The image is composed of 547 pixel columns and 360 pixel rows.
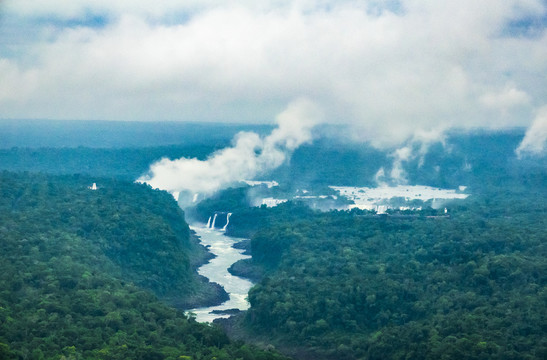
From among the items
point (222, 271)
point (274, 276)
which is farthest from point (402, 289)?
point (222, 271)

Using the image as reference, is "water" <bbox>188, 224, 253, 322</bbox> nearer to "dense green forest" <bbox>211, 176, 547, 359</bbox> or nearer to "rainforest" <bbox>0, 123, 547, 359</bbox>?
"rainforest" <bbox>0, 123, 547, 359</bbox>

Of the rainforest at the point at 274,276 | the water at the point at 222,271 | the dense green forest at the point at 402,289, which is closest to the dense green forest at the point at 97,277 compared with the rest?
the rainforest at the point at 274,276

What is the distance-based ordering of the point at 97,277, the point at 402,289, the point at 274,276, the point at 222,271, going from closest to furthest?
the point at 97,277, the point at 402,289, the point at 274,276, the point at 222,271

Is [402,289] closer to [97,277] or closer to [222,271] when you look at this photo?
[97,277]

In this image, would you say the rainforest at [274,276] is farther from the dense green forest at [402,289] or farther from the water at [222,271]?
the water at [222,271]

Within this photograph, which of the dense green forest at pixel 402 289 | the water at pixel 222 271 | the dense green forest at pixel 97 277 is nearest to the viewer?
the dense green forest at pixel 97 277

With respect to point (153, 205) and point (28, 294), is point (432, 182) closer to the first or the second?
point (153, 205)
